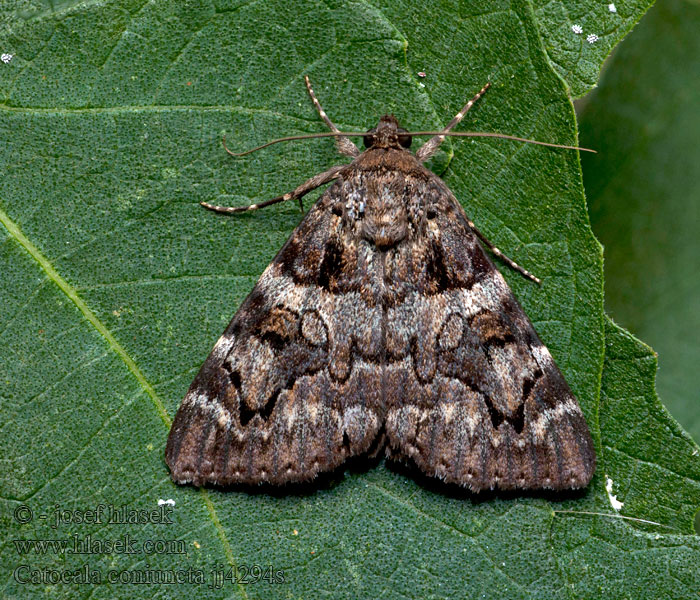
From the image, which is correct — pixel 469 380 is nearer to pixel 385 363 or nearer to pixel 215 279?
pixel 385 363

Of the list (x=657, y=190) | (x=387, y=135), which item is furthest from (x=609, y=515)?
(x=387, y=135)

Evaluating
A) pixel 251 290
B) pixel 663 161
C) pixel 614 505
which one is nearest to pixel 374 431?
pixel 251 290

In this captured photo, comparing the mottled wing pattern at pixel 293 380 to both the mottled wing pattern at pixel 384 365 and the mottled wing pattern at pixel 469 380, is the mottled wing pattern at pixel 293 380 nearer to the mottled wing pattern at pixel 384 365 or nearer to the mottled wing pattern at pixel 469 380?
the mottled wing pattern at pixel 384 365

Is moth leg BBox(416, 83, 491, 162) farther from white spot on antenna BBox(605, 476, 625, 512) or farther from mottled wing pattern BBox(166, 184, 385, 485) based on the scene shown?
white spot on antenna BBox(605, 476, 625, 512)

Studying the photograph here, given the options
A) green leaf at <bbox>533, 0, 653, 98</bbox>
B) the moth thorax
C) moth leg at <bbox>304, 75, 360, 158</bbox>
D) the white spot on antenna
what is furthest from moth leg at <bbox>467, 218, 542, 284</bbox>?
the white spot on antenna

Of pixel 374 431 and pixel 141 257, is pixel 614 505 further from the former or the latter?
pixel 141 257

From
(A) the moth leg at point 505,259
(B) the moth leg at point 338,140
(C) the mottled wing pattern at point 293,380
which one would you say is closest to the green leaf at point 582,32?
(A) the moth leg at point 505,259
